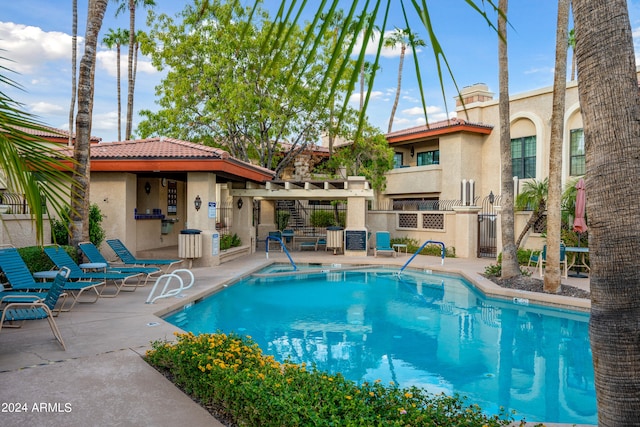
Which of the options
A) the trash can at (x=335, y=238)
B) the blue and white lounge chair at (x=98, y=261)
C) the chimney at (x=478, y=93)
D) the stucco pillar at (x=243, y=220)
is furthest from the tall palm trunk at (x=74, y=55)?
the chimney at (x=478, y=93)

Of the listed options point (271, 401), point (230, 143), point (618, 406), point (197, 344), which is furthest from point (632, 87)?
point (230, 143)

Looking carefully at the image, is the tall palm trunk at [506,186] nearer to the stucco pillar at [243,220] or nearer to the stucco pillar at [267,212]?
the stucco pillar at [243,220]

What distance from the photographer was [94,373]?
5.49 meters

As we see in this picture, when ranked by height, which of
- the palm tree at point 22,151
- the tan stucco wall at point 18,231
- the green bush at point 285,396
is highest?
the palm tree at point 22,151

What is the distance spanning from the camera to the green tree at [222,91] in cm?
2144

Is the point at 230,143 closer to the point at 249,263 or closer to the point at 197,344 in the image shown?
the point at 249,263

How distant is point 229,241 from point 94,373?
14.0 m

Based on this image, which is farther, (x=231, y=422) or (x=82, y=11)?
(x=82, y=11)

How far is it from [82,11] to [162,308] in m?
29.3

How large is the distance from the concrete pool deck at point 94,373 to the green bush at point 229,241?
8.98 metres

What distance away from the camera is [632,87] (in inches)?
102

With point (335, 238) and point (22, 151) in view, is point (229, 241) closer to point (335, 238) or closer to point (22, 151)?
point (335, 238)

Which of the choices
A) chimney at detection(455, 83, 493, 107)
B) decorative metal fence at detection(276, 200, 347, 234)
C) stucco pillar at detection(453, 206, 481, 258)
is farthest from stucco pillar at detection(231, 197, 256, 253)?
chimney at detection(455, 83, 493, 107)

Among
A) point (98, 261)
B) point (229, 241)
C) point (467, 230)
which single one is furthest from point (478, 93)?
point (98, 261)
